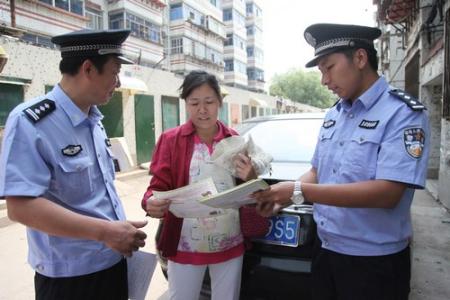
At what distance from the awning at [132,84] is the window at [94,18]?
9645 millimetres

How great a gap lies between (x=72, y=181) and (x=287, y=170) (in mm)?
1581

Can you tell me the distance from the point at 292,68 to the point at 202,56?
1140 inches

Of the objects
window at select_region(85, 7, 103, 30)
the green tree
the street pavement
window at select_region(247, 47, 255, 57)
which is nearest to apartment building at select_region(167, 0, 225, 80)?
window at select_region(85, 7, 103, 30)

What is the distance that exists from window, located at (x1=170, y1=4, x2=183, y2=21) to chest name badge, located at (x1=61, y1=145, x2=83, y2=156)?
27.6 metres

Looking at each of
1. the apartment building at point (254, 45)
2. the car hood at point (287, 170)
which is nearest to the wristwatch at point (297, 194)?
the car hood at point (287, 170)

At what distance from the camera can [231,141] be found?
1.88m

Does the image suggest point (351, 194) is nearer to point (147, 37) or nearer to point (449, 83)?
point (449, 83)

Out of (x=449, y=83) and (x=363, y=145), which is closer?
(x=363, y=145)

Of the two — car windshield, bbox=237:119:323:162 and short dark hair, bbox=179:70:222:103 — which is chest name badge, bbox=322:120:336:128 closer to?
short dark hair, bbox=179:70:222:103

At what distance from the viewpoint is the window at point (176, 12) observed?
27.3m

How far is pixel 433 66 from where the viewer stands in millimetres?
7027

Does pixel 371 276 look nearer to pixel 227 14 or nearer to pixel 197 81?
pixel 197 81

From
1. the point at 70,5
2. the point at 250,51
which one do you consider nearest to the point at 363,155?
the point at 70,5

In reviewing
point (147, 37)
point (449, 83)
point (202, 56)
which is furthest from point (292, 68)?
point (449, 83)
